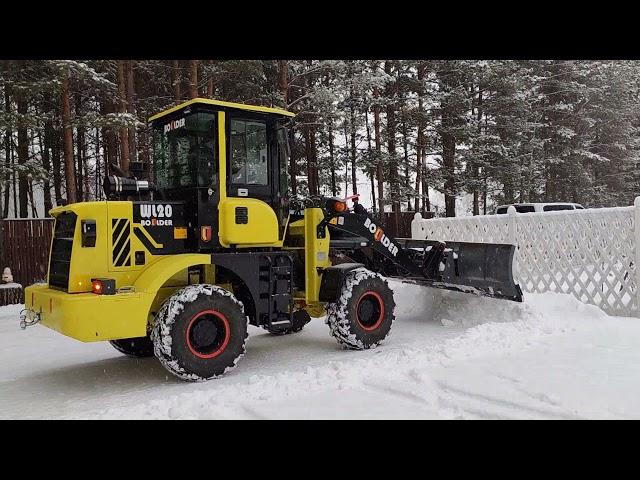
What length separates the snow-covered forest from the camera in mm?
17891

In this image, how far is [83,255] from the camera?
5.55 meters

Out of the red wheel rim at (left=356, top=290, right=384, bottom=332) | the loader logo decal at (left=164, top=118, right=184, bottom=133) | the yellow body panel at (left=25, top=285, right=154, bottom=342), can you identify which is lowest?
the red wheel rim at (left=356, top=290, right=384, bottom=332)

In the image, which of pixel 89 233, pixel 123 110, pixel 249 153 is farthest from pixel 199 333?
pixel 123 110

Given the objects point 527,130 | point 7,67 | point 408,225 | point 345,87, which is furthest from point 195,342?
point 527,130

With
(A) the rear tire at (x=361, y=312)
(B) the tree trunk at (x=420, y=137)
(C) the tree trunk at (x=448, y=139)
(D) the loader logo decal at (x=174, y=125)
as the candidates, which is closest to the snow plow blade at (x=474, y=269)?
(A) the rear tire at (x=361, y=312)

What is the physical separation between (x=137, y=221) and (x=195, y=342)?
1.41 metres

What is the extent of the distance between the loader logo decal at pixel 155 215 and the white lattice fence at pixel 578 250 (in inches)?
252

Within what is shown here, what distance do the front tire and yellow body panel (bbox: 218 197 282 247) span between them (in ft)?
2.21

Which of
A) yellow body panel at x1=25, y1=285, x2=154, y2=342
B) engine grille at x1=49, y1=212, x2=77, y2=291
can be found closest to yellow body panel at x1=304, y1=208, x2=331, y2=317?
yellow body panel at x1=25, y1=285, x2=154, y2=342

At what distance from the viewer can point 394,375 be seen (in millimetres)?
5562

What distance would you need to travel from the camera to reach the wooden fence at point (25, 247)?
13555mm

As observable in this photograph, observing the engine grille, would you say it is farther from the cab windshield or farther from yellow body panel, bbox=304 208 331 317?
yellow body panel, bbox=304 208 331 317

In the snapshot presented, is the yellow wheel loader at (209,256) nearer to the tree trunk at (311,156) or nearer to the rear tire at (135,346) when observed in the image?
the rear tire at (135,346)

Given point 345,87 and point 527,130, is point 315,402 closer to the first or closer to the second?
point 345,87
